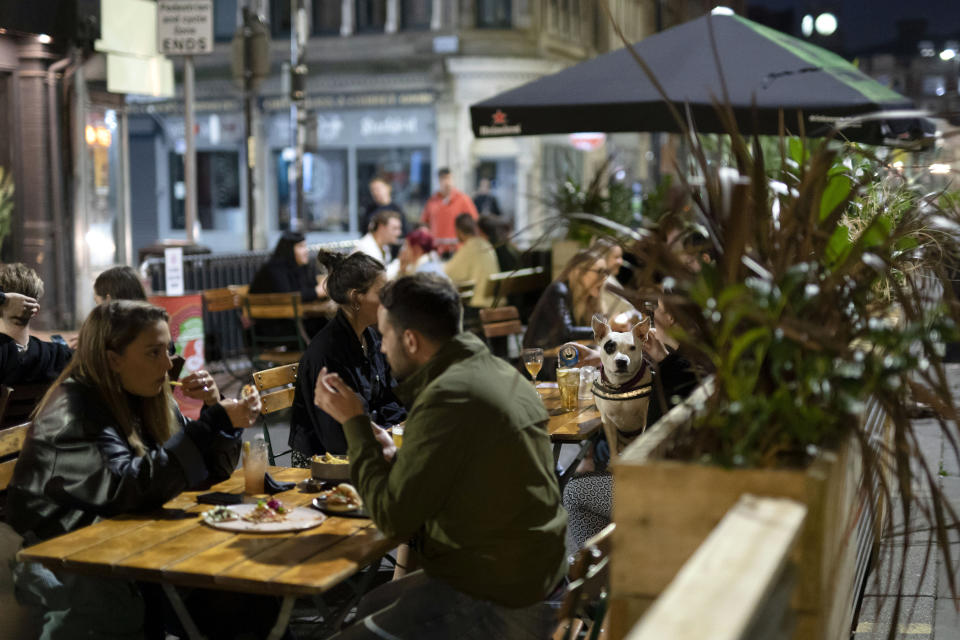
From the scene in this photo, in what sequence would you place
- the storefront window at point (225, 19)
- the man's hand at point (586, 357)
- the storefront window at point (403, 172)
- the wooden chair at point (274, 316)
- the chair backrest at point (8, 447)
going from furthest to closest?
1. the storefront window at point (225, 19)
2. the storefront window at point (403, 172)
3. the wooden chair at point (274, 316)
4. the man's hand at point (586, 357)
5. the chair backrest at point (8, 447)

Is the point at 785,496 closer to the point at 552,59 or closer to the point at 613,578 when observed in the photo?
the point at 613,578

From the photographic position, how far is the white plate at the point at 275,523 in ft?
11.6

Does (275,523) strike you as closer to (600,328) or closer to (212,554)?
(212,554)

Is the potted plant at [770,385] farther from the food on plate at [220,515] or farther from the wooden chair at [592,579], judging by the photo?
the food on plate at [220,515]

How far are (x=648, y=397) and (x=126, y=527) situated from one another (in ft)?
8.93

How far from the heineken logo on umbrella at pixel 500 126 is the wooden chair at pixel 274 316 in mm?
3039

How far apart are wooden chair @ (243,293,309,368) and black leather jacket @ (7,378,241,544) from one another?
6818 mm

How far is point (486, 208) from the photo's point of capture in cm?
2208

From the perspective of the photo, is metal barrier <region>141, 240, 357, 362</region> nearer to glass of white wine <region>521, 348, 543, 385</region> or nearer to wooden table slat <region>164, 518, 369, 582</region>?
glass of white wine <region>521, 348, 543, 385</region>

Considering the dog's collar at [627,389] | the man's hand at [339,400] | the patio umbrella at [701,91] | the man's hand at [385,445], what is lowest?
the dog's collar at [627,389]

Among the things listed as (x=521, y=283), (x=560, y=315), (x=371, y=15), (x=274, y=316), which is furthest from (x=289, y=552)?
(x=371, y=15)

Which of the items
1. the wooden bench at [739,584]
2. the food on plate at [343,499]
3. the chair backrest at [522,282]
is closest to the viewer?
the wooden bench at [739,584]

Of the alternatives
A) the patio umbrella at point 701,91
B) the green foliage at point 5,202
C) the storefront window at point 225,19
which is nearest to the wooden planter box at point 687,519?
the patio umbrella at point 701,91

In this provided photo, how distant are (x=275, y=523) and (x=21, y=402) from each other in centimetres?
267
